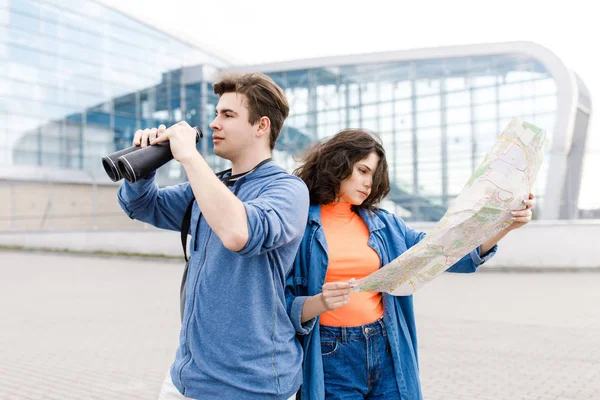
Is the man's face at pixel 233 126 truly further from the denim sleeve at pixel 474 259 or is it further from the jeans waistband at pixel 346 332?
the denim sleeve at pixel 474 259

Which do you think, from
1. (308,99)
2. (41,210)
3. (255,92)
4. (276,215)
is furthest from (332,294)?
(41,210)

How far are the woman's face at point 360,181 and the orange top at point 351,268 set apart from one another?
134 millimetres

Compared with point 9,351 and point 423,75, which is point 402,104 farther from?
point 9,351

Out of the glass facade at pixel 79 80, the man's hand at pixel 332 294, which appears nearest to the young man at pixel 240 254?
the man's hand at pixel 332 294

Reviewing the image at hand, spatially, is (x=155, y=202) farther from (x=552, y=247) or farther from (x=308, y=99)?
(x=308, y=99)

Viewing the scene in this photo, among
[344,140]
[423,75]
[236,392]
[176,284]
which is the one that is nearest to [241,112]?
[344,140]

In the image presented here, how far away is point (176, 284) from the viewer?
1279 cm

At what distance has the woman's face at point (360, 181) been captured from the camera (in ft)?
8.27

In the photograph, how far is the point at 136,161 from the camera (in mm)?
1736

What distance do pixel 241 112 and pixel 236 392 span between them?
33.2 inches

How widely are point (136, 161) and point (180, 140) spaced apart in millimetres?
133

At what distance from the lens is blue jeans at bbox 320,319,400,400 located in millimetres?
2387

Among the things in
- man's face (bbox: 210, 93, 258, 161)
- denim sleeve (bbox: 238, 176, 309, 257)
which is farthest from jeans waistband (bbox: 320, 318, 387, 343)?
man's face (bbox: 210, 93, 258, 161)

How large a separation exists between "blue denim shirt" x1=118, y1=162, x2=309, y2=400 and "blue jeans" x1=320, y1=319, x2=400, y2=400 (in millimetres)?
427
